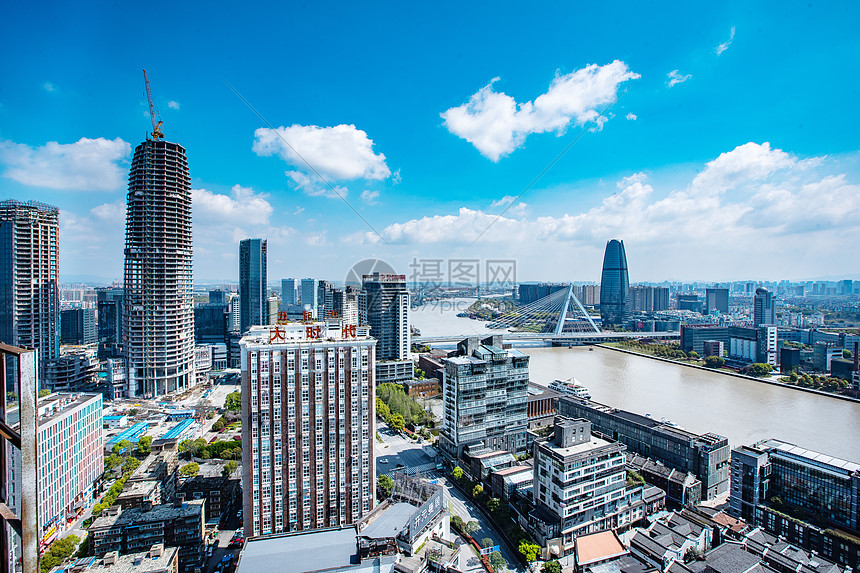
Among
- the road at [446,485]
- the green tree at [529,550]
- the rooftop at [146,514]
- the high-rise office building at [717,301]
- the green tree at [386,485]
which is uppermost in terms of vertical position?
the high-rise office building at [717,301]

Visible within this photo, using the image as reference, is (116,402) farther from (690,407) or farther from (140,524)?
(690,407)

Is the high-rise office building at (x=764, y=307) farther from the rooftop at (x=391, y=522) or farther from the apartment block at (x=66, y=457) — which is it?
the apartment block at (x=66, y=457)

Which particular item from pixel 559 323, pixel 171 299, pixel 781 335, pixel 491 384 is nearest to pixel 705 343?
pixel 781 335

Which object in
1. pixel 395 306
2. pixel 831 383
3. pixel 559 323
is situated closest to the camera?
pixel 831 383

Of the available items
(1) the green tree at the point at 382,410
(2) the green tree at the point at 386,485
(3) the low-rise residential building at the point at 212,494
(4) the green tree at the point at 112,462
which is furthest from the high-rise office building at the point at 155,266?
(2) the green tree at the point at 386,485

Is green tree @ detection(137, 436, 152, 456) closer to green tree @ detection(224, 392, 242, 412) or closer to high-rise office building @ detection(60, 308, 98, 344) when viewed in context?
green tree @ detection(224, 392, 242, 412)

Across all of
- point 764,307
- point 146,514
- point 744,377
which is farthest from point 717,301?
point 146,514

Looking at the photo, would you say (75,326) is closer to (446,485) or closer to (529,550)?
(446,485)

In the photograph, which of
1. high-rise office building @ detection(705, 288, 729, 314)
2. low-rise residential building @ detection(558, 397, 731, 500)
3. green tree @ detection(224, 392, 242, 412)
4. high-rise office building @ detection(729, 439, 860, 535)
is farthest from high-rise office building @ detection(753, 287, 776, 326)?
green tree @ detection(224, 392, 242, 412)
